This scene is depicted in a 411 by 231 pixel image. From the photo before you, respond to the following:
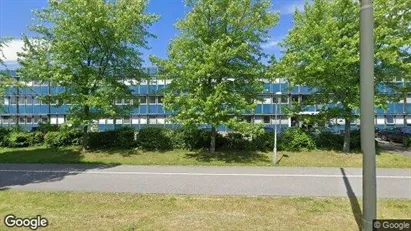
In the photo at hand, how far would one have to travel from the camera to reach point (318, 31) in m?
15.5

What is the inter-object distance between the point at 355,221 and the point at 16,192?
8571 millimetres

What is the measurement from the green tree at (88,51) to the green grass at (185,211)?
26.3 ft

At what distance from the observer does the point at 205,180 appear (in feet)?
35.7

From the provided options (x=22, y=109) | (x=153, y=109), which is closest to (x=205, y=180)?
(x=153, y=109)

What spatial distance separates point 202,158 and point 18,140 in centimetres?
1282

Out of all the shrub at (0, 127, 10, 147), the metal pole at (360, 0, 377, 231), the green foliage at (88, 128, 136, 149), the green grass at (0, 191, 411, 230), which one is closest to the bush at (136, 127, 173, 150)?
the green foliage at (88, 128, 136, 149)

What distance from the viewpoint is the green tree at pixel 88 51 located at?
632 inches

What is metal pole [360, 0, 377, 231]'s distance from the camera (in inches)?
189

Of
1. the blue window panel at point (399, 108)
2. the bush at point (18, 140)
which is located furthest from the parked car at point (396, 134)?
the bush at point (18, 140)

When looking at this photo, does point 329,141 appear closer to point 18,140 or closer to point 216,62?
point 216,62

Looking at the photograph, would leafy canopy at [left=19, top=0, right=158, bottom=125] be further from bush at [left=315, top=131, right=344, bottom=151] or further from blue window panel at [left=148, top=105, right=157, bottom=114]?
blue window panel at [left=148, top=105, right=157, bottom=114]

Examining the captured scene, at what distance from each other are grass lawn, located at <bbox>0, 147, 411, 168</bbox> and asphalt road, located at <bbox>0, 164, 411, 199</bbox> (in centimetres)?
125

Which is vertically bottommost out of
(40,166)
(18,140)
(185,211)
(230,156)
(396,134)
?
(185,211)

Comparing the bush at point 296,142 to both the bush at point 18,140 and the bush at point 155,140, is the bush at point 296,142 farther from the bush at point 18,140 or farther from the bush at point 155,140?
the bush at point 18,140
